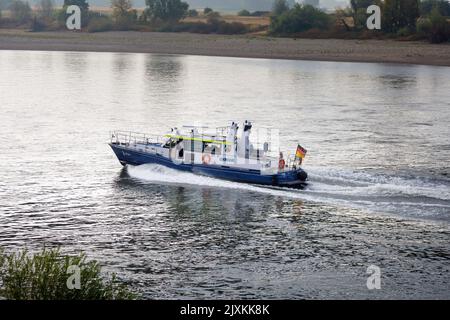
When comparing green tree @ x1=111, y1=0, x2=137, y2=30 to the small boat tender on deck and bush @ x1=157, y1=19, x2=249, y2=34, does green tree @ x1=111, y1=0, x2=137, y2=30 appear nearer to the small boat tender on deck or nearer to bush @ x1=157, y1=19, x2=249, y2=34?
bush @ x1=157, y1=19, x2=249, y2=34

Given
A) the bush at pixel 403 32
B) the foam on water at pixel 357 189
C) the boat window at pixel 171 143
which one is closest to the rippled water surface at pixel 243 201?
the foam on water at pixel 357 189

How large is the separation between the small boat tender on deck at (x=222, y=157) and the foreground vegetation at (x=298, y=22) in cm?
9994

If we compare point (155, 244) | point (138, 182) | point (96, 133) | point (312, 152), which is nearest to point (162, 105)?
point (96, 133)

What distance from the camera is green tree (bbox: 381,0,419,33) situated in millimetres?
152250

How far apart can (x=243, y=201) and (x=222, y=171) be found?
530cm

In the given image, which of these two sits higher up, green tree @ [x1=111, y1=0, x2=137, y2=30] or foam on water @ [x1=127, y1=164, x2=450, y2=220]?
green tree @ [x1=111, y1=0, x2=137, y2=30]

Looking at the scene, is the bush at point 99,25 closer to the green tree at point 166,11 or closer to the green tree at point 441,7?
the green tree at point 166,11

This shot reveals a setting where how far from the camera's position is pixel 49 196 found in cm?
4838

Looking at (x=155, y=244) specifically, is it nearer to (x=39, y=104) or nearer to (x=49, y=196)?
(x=49, y=196)

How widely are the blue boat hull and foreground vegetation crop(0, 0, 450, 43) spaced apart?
10063 centimetres

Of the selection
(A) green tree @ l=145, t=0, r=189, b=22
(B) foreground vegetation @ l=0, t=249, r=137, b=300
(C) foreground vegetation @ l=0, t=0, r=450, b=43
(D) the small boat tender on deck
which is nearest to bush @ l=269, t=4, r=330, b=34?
(C) foreground vegetation @ l=0, t=0, r=450, b=43

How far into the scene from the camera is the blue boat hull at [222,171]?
51.0 meters

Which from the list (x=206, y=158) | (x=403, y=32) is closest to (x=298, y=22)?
(x=403, y=32)
